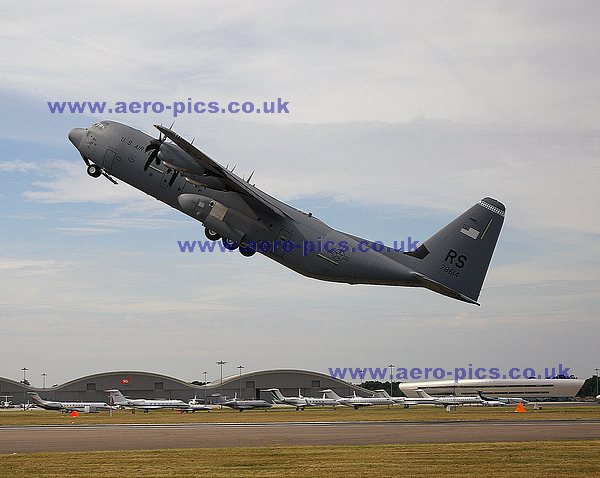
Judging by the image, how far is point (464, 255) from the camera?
47406 millimetres

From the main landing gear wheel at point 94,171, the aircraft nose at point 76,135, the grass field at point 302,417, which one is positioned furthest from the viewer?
the grass field at point 302,417

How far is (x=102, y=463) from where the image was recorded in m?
40.3

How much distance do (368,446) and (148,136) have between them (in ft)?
80.9

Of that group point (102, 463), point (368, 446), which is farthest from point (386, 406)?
point (102, 463)

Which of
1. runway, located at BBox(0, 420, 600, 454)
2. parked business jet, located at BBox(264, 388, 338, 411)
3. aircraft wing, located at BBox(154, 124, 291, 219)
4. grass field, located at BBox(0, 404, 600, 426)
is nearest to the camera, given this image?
aircraft wing, located at BBox(154, 124, 291, 219)

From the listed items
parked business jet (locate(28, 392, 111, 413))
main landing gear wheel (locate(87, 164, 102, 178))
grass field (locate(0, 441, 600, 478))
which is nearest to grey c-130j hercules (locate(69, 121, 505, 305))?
main landing gear wheel (locate(87, 164, 102, 178))

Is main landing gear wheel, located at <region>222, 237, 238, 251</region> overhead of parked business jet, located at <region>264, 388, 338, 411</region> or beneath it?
overhead

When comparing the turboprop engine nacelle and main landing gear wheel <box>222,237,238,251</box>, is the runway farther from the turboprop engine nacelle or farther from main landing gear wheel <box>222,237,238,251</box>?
the turboprop engine nacelle

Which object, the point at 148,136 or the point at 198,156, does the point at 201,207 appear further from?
the point at 148,136

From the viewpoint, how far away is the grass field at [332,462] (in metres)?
35.7

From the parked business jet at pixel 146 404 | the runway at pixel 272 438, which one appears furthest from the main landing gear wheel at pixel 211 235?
the parked business jet at pixel 146 404

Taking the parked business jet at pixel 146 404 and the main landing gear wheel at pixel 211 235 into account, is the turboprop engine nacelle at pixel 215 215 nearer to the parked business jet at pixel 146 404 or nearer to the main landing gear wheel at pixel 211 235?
the main landing gear wheel at pixel 211 235

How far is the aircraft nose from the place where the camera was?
56.5 metres

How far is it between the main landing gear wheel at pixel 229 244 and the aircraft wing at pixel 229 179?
9.55 feet
